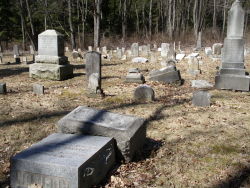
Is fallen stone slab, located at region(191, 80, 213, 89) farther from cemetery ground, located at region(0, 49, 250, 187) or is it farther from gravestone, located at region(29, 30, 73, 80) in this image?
gravestone, located at region(29, 30, 73, 80)

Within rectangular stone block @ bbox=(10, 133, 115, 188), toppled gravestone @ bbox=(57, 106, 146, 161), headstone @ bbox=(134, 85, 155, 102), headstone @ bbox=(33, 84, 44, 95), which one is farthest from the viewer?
headstone @ bbox=(33, 84, 44, 95)

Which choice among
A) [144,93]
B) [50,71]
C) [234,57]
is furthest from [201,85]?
[50,71]

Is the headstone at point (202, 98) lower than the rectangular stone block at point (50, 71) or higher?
lower

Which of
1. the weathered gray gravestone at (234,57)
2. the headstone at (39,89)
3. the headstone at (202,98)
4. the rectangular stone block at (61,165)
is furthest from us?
the weathered gray gravestone at (234,57)

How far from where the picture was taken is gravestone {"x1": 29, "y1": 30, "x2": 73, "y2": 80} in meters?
11.5

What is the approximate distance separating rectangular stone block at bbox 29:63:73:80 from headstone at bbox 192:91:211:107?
18.8 feet

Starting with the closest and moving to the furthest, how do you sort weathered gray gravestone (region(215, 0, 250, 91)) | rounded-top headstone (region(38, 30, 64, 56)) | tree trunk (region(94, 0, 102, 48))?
1. weathered gray gravestone (region(215, 0, 250, 91))
2. rounded-top headstone (region(38, 30, 64, 56))
3. tree trunk (region(94, 0, 102, 48))

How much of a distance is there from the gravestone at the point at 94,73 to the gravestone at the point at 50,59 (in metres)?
2.27

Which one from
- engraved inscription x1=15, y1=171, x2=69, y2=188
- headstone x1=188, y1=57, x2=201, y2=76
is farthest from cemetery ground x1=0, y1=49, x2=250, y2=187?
headstone x1=188, y1=57, x2=201, y2=76

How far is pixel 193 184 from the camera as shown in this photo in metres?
3.99

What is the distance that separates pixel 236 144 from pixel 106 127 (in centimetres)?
251

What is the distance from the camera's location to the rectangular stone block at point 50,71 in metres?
11.4

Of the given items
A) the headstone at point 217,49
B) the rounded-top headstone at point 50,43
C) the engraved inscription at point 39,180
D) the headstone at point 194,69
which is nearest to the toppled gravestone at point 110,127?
the engraved inscription at point 39,180

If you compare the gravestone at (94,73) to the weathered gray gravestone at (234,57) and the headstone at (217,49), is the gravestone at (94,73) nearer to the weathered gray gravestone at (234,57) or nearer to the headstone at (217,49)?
the weathered gray gravestone at (234,57)
